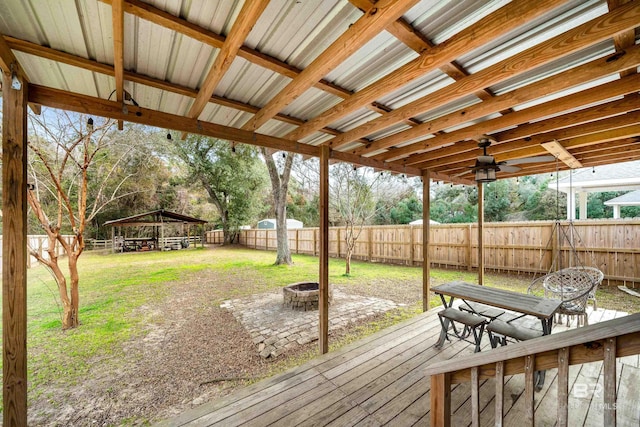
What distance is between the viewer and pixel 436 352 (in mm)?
2861

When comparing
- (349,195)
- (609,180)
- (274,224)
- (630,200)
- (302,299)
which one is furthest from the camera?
(274,224)

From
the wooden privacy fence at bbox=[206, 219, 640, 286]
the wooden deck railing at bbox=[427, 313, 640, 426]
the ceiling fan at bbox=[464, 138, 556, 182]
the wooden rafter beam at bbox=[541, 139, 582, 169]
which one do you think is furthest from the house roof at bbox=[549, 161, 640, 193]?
the wooden deck railing at bbox=[427, 313, 640, 426]

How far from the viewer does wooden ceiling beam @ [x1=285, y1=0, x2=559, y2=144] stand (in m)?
1.25

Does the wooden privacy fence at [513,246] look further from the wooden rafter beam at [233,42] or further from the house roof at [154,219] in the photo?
the house roof at [154,219]

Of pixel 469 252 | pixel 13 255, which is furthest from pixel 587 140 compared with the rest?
pixel 13 255

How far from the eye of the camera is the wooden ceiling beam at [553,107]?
1.96 metres

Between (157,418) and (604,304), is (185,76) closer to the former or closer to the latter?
(157,418)

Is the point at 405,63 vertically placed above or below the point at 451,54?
above

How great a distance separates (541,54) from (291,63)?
1534 mm

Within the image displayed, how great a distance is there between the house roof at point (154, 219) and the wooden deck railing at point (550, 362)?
53.6 ft

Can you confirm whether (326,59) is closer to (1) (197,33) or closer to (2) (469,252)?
(1) (197,33)

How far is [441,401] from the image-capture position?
1.37 m

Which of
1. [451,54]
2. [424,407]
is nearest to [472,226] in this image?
[424,407]

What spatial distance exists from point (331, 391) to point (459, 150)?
323cm
